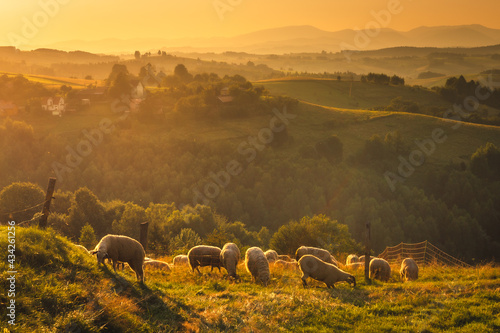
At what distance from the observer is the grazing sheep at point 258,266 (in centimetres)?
1764

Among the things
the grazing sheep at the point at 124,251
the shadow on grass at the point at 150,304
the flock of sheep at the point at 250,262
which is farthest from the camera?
the flock of sheep at the point at 250,262

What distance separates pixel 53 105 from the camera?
107 m

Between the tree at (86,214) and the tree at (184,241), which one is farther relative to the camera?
the tree at (86,214)

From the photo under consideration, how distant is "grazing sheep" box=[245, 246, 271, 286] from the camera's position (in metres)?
17.6

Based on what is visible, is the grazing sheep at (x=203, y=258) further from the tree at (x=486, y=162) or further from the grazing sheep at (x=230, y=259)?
the tree at (x=486, y=162)

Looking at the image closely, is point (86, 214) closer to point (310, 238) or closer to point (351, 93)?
point (310, 238)

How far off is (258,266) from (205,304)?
5511 mm

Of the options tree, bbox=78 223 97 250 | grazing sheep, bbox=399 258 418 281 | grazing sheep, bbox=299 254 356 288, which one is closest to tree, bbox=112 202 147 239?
tree, bbox=78 223 97 250

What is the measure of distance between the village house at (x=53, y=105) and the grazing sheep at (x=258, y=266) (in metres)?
105

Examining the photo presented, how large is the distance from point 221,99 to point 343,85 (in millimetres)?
59021

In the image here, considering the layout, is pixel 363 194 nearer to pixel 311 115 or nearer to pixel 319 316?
pixel 311 115

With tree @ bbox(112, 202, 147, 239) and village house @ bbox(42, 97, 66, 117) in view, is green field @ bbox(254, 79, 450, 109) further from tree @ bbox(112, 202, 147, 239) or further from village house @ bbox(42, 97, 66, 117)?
tree @ bbox(112, 202, 147, 239)

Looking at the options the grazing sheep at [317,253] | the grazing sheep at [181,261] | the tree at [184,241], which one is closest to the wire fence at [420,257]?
the grazing sheep at [317,253]

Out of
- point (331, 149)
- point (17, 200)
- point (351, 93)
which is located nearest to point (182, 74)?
point (351, 93)
